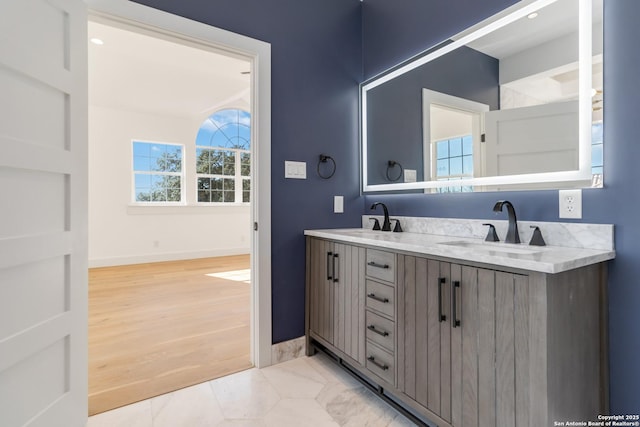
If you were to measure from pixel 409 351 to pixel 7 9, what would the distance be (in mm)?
2107

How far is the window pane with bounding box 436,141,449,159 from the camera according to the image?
2.00 metres

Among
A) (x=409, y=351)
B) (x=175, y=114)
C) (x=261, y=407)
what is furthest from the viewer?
(x=175, y=114)

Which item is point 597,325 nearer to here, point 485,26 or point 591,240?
point 591,240

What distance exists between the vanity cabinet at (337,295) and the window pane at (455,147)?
2.73 feet

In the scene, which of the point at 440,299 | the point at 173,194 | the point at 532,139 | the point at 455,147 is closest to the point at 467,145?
the point at 455,147

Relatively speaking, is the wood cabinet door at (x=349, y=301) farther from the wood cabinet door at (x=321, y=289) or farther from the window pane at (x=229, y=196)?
the window pane at (x=229, y=196)

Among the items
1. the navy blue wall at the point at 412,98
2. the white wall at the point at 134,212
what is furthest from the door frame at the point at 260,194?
the white wall at the point at 134,212

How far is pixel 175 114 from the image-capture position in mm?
5910

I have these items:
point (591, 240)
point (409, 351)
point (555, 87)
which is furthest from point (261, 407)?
point (555, 87)

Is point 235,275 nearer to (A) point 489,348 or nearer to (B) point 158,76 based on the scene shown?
(B) point 158,76

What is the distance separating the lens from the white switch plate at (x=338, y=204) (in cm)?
243

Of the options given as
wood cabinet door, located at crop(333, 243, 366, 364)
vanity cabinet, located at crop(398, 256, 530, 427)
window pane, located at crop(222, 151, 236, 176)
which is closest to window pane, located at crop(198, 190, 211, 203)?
window pane, located at crop(222, 151, 236, 176)

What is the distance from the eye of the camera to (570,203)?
4.55 feet

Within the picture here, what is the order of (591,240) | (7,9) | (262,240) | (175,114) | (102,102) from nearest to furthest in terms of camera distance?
(7,9)
(591,240)
(262,240)
(102,102)
(175,114)
